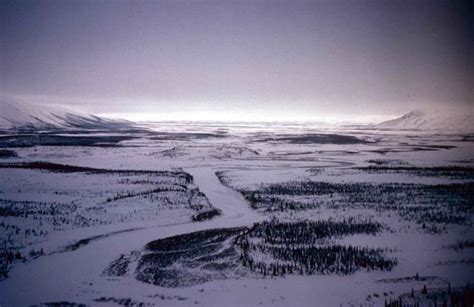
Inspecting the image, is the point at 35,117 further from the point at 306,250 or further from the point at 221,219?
the point at 306,250

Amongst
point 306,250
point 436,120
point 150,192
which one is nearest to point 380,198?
point 306,250

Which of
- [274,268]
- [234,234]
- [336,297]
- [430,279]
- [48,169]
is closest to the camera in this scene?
[336,297]

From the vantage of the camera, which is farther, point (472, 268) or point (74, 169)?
point (74, 169)

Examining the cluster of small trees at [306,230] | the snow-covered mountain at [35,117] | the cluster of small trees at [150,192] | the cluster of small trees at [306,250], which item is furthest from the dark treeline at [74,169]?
the snow-covered mountain at [35,117]

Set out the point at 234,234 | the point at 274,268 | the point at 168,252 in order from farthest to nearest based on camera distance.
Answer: the point at 234,234 < the point at 168,252 < the point at 274,268

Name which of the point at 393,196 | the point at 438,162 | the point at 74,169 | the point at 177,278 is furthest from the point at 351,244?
the point at 438,162

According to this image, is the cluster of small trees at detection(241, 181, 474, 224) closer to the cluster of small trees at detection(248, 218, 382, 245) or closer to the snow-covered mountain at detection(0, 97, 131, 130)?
the cluster of small trees at detection(248, 218, 382, 245)

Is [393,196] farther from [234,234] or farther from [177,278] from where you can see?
[177,278]
